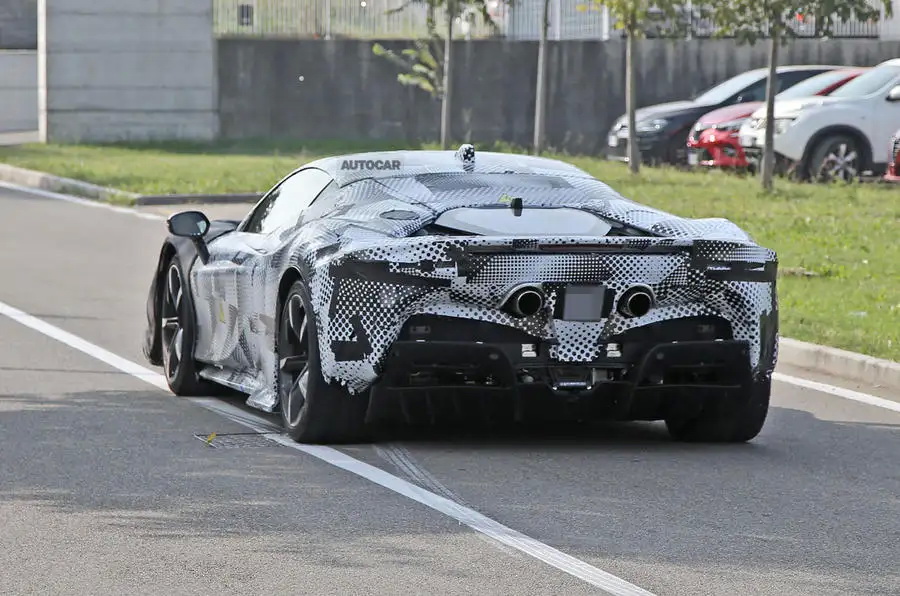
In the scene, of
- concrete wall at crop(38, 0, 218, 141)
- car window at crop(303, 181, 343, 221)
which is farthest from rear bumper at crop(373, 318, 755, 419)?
concrete wall at crop(38, 0, 218, 141)

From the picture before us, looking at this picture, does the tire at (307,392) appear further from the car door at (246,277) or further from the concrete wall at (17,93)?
the concrete wall at (17,93)

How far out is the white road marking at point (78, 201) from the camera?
887 inches

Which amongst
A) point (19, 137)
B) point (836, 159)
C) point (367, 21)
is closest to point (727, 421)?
point (836, 159)

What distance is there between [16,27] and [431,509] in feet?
140

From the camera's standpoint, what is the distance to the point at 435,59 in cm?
3431

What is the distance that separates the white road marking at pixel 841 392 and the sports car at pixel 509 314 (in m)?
1.75

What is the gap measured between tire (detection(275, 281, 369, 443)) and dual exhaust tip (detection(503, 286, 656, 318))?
73cm

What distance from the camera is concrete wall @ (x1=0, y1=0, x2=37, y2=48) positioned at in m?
47.9

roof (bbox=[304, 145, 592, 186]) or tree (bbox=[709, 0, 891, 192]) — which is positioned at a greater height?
tree (bbox=[709, 0, 891, 192])

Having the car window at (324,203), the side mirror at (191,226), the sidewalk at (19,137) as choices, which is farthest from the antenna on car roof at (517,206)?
the sidewalk at (19,137)

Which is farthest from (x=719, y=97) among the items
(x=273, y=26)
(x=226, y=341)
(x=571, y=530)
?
(x=571, y=530)

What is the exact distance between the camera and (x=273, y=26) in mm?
36812

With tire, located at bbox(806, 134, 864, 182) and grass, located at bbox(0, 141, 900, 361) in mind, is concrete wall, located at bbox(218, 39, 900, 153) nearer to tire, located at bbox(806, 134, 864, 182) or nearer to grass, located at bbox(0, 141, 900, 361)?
grass, located at bbox(0, 141, 900, 361)

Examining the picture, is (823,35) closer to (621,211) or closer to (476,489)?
(621,211)
